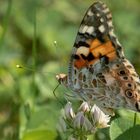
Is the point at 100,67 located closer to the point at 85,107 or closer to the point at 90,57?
the point at 90,57

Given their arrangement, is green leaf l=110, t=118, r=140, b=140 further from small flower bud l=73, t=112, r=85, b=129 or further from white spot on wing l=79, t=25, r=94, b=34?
white spot on wing l=79, t=25, r=94, b=34

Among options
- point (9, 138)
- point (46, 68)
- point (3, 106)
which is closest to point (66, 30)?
point (46, 68)

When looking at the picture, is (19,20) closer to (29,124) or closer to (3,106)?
(3,106)

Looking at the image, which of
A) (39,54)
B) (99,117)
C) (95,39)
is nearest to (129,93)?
(99,117)

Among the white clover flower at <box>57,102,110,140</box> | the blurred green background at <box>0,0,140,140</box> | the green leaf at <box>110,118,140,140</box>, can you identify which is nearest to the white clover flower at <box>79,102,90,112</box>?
the white clover flower at <box>57,102,110,140</box>

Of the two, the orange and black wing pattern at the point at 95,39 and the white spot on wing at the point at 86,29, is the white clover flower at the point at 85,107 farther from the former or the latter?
the white spot on wing at the point at 86,29

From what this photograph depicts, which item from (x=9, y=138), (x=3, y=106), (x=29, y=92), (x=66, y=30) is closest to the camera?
(x=9, y=138)

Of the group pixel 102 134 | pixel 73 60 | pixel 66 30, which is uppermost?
pixel 66 30
